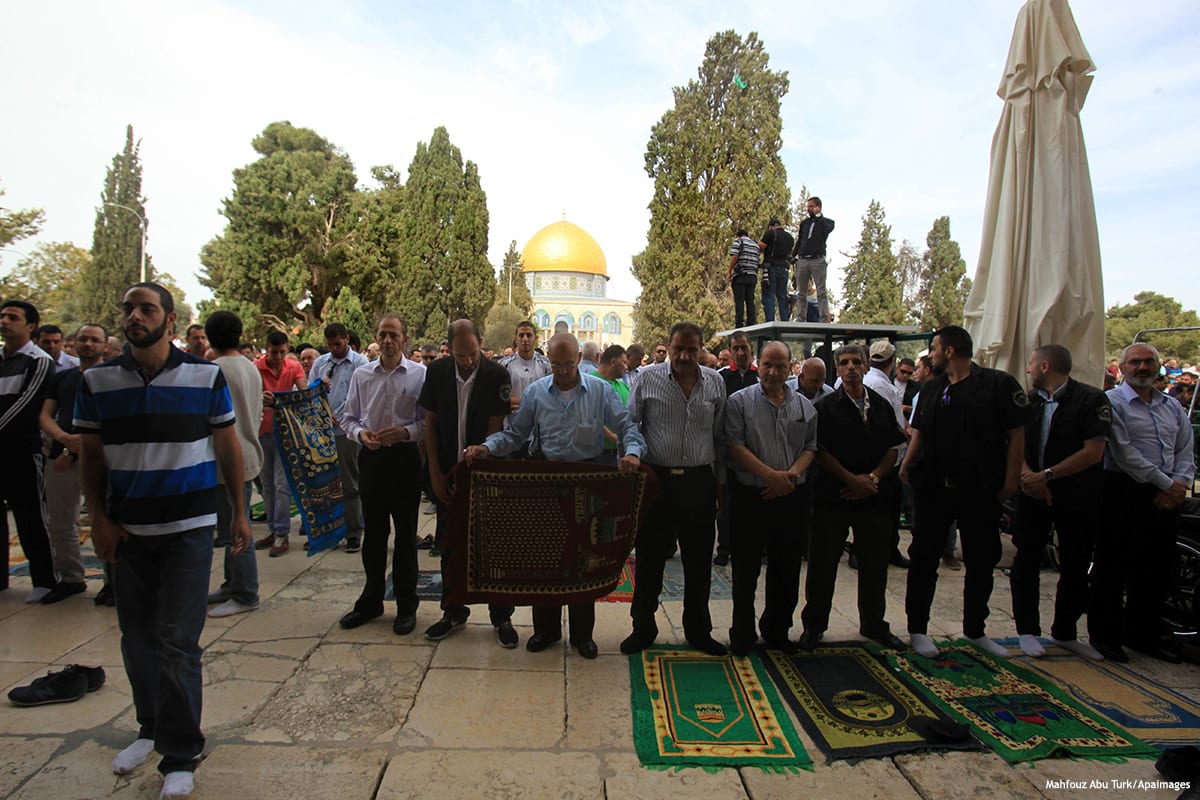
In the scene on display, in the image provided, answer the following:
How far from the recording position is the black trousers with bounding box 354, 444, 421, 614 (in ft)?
14.0

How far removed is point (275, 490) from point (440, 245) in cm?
2940

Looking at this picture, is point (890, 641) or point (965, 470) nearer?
point (965, 470)

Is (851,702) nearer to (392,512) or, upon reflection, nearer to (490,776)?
(490,776)

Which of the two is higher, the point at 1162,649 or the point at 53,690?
the point at 53,690

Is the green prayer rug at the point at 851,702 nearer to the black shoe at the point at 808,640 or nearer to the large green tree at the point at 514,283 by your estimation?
the black shoe at the point at 808,640

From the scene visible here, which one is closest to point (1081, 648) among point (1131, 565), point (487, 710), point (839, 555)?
point (1131, 565)

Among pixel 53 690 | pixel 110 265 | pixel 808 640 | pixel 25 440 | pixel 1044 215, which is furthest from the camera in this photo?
pixel 110 265

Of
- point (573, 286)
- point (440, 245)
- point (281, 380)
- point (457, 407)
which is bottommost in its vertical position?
point (457, 407)

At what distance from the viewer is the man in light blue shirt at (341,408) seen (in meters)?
6.23

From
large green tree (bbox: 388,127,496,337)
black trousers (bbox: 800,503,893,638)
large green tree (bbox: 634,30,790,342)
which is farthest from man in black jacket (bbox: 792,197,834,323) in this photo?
large green tree (bbox: 388,127,496,337)

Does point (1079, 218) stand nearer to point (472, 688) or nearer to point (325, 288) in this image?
point (472, 688)

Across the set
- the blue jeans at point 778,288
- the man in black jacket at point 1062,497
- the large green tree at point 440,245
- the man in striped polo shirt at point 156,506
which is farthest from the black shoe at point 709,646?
the large green tree at point 440,245

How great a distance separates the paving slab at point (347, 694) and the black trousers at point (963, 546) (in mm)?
3095

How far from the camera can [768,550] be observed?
13.2 feet
